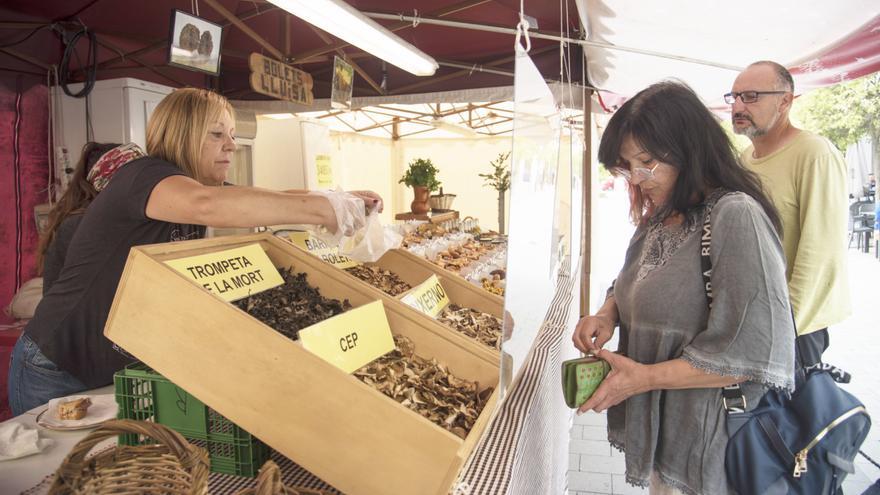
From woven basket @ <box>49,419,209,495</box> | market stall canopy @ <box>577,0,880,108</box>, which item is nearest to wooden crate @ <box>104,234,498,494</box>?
woven basket @ <box>49,419,209,495</box>

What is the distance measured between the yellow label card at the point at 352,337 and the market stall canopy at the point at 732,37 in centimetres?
193

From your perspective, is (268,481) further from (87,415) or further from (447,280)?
(447,280)

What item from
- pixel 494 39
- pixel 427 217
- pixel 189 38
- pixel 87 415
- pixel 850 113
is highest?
pixel 850 113

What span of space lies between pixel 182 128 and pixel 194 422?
879 mm

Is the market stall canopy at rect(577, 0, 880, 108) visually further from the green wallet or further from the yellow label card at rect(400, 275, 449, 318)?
the green wallet

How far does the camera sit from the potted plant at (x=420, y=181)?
18.4 ft

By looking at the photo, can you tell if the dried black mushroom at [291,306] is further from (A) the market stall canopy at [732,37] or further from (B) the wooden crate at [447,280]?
(A) the market stall canopy at [732,37]

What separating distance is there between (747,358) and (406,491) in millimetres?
801

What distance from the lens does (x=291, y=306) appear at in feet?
4.95

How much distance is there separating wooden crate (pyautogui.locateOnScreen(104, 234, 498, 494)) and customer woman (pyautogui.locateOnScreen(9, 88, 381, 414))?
20 centimetres

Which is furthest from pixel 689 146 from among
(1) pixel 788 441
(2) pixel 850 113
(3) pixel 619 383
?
(2) pixel 850 113

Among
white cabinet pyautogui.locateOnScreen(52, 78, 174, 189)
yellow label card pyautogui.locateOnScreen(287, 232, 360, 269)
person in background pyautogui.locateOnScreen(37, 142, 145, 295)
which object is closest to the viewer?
person in background pyautogui.locateOnScreen(37, 142, 145, 295)

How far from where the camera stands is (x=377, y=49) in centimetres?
287

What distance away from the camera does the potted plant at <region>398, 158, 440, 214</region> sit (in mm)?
5602
